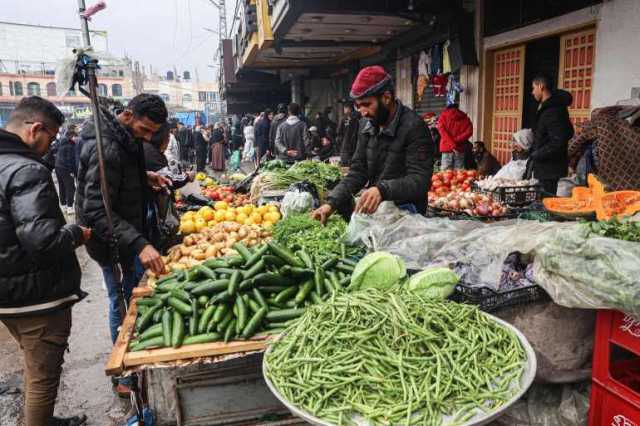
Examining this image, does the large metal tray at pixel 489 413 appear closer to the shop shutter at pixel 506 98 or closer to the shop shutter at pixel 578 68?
the shop shutter at pixel 578 68

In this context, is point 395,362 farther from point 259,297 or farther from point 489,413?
point 259,297

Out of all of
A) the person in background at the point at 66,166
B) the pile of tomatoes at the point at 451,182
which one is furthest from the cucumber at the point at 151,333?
the person in background at the point at 66,166

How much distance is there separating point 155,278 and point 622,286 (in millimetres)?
3027

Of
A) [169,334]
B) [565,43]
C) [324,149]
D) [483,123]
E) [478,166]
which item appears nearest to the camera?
[169,334]

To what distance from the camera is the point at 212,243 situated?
4398mm

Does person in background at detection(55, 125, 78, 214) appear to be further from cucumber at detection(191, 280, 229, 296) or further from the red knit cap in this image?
cucumber at detection(191, 280, 229, 296)

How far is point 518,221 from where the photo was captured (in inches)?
134

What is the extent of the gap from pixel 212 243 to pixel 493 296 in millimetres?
2705

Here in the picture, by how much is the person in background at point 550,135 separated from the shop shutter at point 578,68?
1379 mm

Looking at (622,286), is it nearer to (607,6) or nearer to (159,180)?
(159,180)

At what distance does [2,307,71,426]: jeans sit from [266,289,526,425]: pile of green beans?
70.1 inches

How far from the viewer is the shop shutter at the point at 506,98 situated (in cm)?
880

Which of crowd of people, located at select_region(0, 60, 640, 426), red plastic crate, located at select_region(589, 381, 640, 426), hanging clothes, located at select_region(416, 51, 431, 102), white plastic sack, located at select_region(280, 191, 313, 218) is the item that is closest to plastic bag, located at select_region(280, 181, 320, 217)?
white plastic sack, located at select_region(280, 191, 313, 218)

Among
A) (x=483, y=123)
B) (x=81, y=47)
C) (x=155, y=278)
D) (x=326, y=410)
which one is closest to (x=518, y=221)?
(x=326, y=410)
